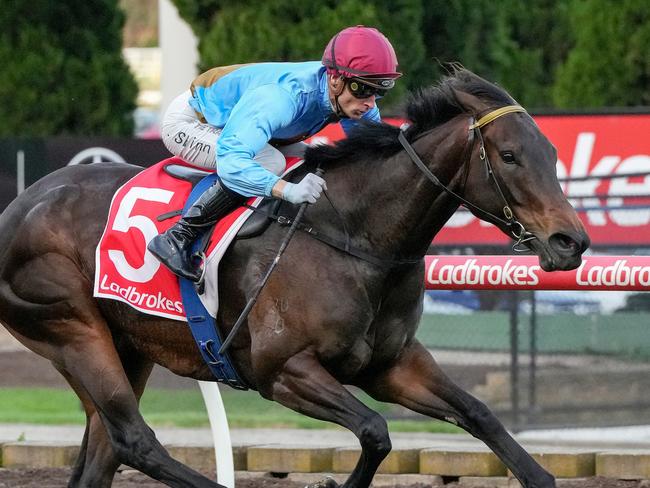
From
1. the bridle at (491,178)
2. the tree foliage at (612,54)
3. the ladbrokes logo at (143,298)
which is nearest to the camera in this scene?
the bridle at (491,178)

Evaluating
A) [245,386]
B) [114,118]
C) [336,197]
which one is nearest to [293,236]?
[336,197]

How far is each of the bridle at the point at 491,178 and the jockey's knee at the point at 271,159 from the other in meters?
0.55

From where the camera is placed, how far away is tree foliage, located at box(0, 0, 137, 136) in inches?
551

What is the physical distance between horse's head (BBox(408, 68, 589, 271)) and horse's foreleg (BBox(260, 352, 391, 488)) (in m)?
0.79

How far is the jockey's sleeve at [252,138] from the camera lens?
16.8 ft

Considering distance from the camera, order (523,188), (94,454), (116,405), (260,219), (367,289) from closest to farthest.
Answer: (523,188)
(367,289)
(260,219)
(116,405)
(94,454)

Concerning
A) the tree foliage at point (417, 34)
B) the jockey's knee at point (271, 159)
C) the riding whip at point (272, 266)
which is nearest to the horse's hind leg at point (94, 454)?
the riding whip at point (272, 266)

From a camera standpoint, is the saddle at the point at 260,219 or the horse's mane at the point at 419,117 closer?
the horse's mane at the point at 419,117

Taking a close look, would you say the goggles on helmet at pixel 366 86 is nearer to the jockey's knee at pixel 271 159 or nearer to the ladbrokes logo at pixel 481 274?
the jockey's knee at pixel 271 159

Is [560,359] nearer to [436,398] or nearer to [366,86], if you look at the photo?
[436,398]

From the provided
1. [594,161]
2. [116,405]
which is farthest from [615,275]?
[594,161]

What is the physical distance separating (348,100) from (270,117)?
321 millimetres

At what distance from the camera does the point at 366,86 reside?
17.3 ft

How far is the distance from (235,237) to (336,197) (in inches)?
16.2
